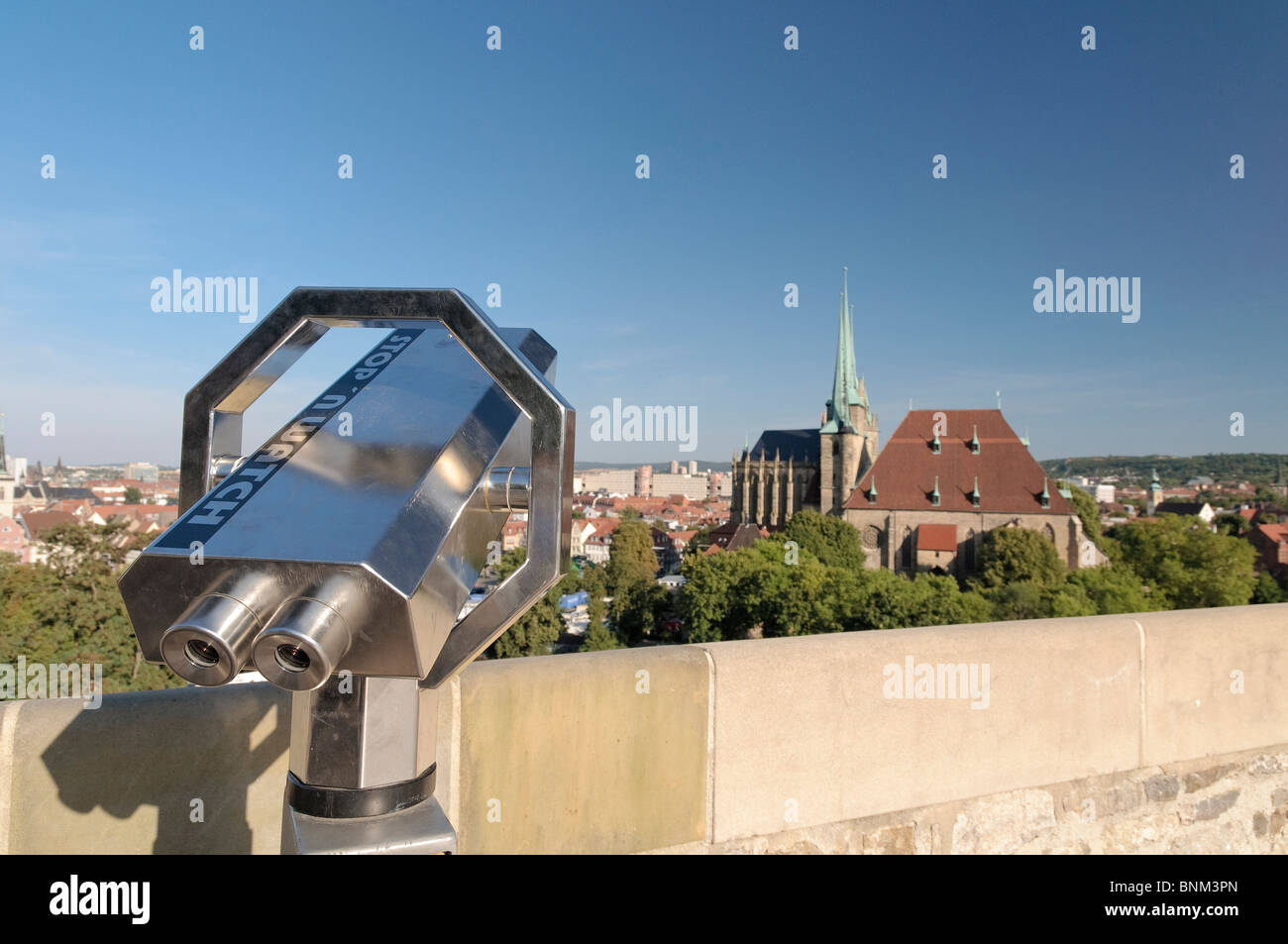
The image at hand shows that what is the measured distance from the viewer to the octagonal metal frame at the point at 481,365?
3.57ft

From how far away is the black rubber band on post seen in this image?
1.05 meters

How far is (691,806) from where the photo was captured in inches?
96.2

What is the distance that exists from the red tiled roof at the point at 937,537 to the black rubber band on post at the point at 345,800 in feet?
206

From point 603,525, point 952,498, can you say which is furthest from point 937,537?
point 603,525

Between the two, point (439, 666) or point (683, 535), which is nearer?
point (439, 666)

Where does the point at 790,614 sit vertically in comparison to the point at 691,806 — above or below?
below

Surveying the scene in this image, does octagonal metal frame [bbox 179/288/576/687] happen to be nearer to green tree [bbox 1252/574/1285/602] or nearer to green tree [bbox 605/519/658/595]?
green tree [bbox 605/519/658/595]

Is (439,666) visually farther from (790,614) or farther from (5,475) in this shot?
(5,475)

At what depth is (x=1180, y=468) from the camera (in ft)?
336

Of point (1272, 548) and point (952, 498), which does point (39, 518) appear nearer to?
point (952, 498)

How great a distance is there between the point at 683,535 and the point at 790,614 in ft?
231

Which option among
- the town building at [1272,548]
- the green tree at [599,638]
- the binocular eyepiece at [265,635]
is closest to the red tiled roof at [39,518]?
the green tree at [599,638]

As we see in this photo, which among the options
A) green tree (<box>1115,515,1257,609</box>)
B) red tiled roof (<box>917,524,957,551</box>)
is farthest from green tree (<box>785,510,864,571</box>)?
green tree (<box>1115,515,1257,609</box>)
